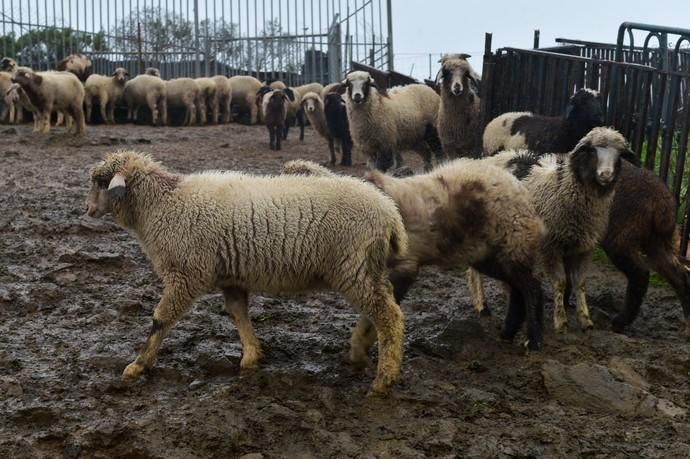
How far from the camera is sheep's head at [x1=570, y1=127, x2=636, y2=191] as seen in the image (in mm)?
6301

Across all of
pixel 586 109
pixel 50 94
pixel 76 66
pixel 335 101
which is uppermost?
pixel 76 66

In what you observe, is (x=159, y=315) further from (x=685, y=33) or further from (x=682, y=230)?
(x=685, y=33)

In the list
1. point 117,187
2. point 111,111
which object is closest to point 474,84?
point 117,187

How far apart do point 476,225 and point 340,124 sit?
9099mm

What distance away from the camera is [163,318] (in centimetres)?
537

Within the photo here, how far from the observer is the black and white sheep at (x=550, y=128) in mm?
8695

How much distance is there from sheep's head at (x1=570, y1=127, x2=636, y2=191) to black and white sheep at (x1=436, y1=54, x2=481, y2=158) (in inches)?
203

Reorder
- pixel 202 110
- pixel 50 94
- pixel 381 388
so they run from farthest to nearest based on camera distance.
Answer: pixel 202 110, pixel 50 94, pixel 381 388

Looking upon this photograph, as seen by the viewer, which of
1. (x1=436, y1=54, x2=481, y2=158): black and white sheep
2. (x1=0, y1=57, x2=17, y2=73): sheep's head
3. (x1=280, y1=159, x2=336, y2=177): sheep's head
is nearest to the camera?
(x1=280, y1=159, x2=336, y2=177): sheep's head

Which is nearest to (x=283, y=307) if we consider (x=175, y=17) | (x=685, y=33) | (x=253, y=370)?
(x=253, y=370)

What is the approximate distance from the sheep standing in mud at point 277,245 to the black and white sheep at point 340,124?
30.2 ft

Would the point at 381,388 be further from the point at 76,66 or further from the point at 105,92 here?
the point at 76,66

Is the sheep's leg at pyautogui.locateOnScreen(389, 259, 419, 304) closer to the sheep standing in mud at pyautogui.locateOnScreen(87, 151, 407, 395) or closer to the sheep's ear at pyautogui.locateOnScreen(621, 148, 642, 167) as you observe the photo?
the sheep standing in mud at pyautogui.locateOnScreen(87, 151, 407, 395)

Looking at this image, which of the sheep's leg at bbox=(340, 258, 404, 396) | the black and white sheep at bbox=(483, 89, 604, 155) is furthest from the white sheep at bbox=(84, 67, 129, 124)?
the sheep's leg at bbox=(340, 258, 404, 396)
